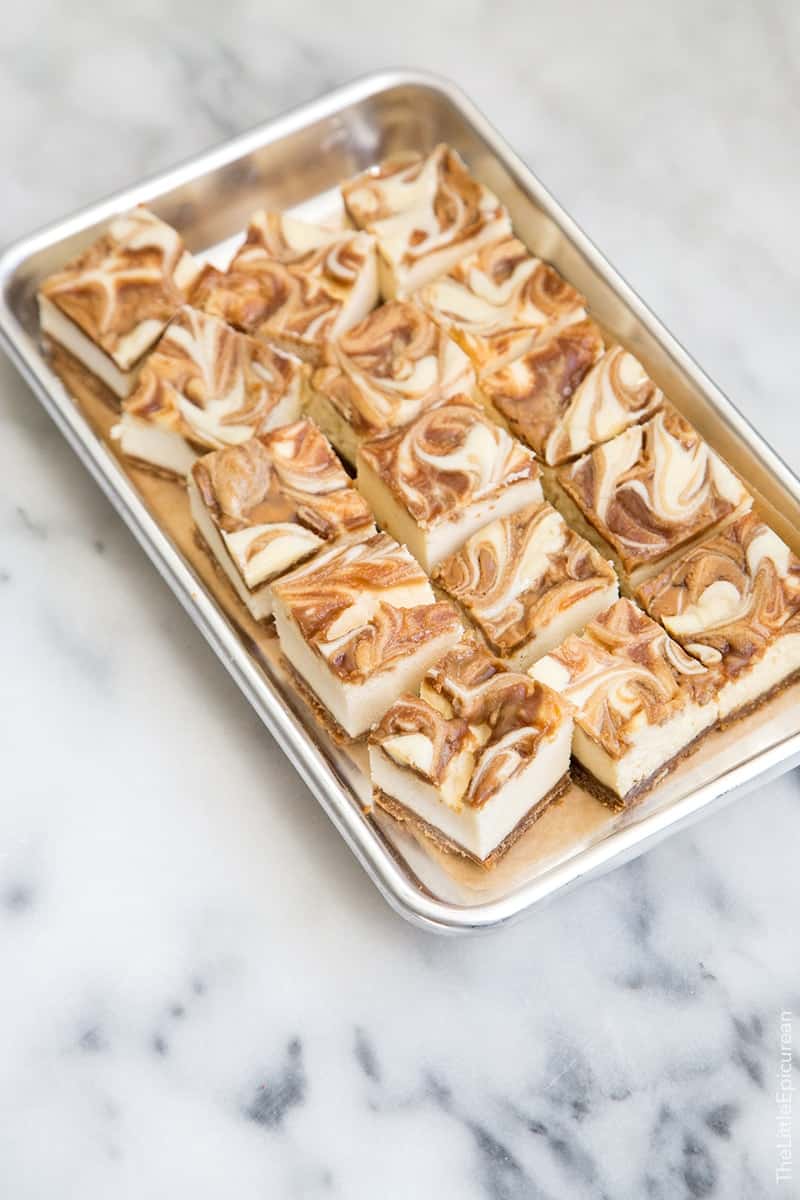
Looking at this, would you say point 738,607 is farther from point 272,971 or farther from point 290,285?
point 290,285

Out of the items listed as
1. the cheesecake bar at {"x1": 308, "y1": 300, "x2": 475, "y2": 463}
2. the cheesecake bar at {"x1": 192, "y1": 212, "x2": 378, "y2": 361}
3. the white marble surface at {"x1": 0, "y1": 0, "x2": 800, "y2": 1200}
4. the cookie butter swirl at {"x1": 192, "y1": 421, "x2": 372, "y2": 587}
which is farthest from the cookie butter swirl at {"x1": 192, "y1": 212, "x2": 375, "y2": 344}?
the white marble surface at {"x1": 0, "y1": 0, "x2": 800, "y2": 1200}

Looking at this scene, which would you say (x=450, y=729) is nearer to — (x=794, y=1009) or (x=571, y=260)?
(x=794, y=1009)

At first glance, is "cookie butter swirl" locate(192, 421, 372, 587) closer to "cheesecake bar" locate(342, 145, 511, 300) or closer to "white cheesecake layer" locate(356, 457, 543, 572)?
"white cheesecake layer" locate(356, 457, 543, 572)

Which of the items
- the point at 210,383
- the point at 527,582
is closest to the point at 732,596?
the point at 527,582

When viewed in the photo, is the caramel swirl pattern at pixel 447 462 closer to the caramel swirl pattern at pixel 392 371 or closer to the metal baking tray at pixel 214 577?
the caramel swirl pattern at pixel 392 371

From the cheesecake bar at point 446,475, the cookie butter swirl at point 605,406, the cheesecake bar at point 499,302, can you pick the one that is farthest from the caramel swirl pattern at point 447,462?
the cheesecake bar at point 499,302

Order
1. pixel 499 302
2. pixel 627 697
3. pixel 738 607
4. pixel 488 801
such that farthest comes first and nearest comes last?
pixel 499 302 → pixel 738 607 → pixel 627 697 → pixel 488 801
